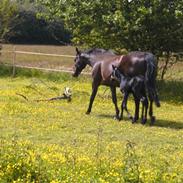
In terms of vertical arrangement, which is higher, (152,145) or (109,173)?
Answer: (109,173)

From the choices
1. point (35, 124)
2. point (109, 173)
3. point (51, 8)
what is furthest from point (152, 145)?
point (51, 8)

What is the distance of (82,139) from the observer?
37.3 ft

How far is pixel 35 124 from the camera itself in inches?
513

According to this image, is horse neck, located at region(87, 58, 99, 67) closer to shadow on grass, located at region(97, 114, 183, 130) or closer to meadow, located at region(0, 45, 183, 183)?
meadow, located at region(0, 45, 183, 183)

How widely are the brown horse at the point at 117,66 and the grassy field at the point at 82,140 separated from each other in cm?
78

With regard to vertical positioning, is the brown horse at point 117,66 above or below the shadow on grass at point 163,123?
above

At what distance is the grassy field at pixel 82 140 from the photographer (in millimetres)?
7008

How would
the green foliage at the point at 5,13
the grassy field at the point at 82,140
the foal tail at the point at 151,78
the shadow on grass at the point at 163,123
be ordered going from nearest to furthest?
1. the grassy field at the point at 82,140
2. the foal tail at the point at 151,78
3. the shadow on grass at the point at 163,123
4. the green foliage at the point at 5,13

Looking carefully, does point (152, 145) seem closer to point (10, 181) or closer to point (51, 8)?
point (10, 181)

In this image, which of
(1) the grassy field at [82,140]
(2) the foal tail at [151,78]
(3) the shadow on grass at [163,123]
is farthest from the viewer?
(3) the shadow on grass at [163,123]

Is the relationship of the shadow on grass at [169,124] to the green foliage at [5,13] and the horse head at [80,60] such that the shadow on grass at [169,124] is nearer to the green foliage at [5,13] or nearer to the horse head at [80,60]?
the horse head at [80,60]

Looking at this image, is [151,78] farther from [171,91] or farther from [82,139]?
[171,91]

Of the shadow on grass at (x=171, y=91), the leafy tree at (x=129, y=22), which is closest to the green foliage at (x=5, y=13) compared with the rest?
the leafy tree at (x=129, y=22)

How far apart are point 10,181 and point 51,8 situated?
14932mm
